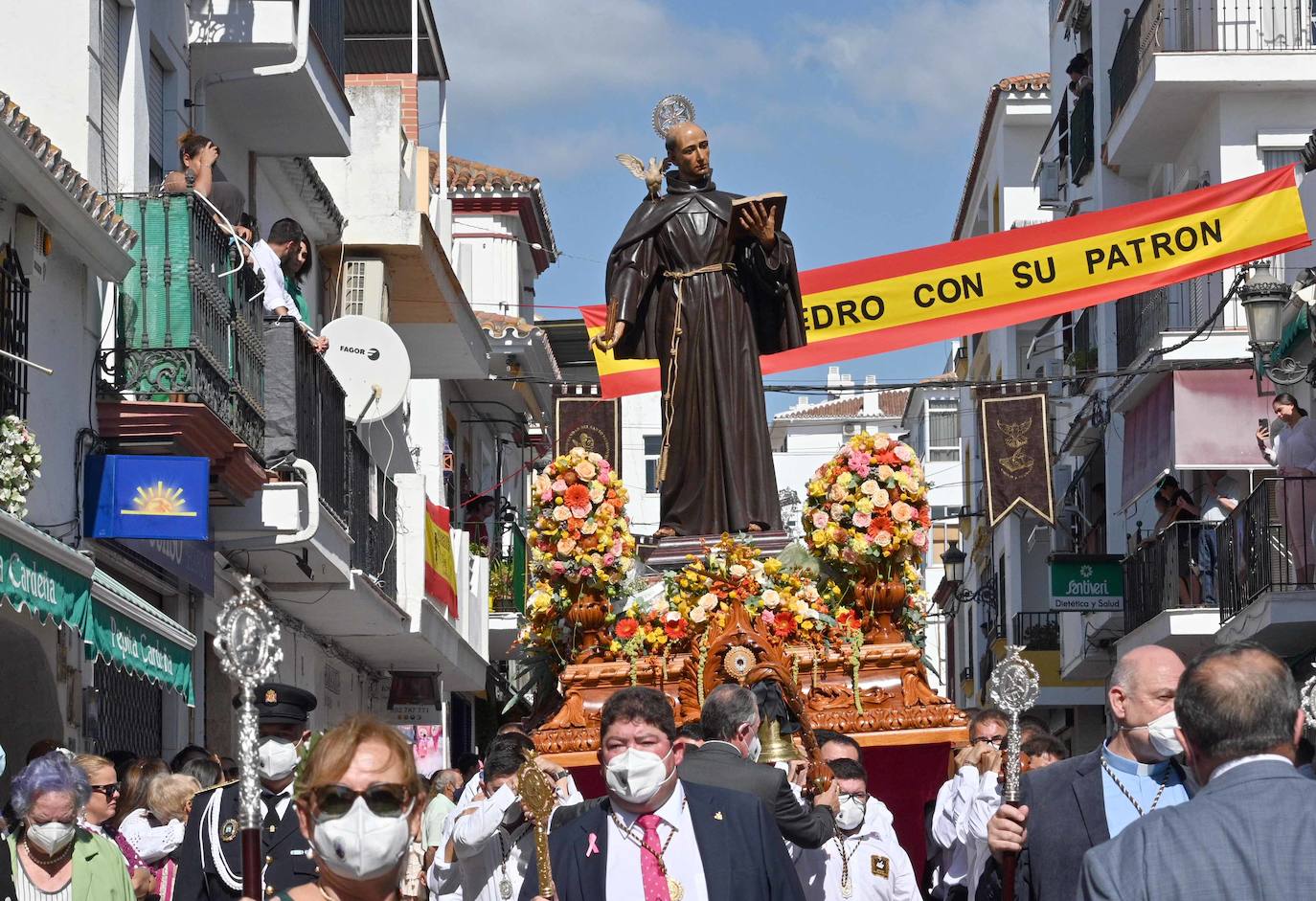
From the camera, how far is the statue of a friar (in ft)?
41.0

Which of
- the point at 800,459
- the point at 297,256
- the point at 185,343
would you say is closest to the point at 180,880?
the point at 185,343

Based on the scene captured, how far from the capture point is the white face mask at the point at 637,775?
21.7 feet

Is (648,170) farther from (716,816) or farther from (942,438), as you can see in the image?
(942,438)

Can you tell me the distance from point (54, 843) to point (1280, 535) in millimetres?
15468

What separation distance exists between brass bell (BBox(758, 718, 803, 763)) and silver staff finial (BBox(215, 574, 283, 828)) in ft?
14.7

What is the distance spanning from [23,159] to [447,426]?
19.7 metres

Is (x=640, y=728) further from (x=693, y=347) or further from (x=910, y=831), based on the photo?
(x=693, y=347)

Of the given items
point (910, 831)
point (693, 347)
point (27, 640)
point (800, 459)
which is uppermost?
point (800, 459)

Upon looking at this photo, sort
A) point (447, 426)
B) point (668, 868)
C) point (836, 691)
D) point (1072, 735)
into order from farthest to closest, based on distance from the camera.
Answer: point (1072, 735)
point (447, 426)
point (836, 691)
point (668, 868)

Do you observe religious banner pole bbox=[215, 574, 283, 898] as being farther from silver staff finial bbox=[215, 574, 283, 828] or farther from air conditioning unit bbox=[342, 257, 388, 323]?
air conditioning unit bbox=[342, 257, 388, 323]

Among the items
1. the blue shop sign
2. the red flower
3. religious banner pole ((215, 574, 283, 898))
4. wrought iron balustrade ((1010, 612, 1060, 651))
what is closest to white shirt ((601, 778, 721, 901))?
religious banner pole ((215, 574, 283, 898))

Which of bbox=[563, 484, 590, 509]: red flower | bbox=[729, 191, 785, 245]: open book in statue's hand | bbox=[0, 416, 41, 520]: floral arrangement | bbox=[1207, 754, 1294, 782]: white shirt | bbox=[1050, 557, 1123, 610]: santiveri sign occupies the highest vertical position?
bbox=[729, 191, 785, 245]: open book in statue's hand

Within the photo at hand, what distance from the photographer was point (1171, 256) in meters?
21.1

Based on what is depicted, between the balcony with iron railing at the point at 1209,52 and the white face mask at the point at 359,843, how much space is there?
23283 millimetres
